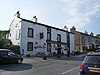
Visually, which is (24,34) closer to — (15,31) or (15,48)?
(15,31)

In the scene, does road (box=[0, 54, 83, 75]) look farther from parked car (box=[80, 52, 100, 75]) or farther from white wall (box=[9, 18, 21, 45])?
white wall (box=[9, 18, 21, 45])

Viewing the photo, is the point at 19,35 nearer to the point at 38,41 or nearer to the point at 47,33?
the point at 38,41

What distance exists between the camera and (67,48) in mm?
47906

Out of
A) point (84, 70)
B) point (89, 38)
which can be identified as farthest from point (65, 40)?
point (84, 70)

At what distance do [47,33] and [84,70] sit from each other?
3381 cm

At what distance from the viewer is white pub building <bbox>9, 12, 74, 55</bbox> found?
120 feet

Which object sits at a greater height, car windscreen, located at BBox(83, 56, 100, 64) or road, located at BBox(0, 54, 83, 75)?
car windscreen, located at BBox(83, 56, 100, 64)

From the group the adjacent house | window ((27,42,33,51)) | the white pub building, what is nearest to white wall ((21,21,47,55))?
the white pub building

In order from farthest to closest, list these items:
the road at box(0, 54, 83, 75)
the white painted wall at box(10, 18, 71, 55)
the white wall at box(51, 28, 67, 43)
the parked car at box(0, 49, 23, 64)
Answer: the white wall at box(51, 28, 67, 43) → the white painted wall at box(10, 18, 71, 55) → the parked car at box(0, 49, 23, 64) → the road at box(0, 54, 83, 75)

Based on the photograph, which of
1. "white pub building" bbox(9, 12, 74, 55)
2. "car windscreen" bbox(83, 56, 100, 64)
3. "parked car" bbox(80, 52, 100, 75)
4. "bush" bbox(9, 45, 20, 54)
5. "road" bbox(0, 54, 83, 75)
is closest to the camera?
"parked car" bbox(80, 52, 100, 75)

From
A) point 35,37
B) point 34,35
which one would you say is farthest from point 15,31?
point 35,37

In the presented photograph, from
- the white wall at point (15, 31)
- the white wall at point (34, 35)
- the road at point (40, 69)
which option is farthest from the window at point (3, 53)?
the white wall at point (15, 31)

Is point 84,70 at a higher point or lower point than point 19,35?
lower

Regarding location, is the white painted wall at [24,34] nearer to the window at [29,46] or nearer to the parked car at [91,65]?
the window at [29,46]
